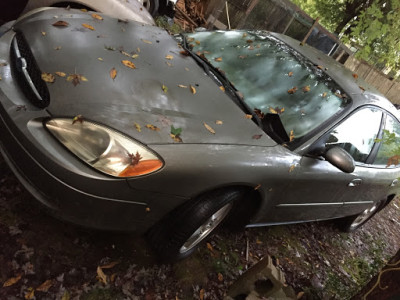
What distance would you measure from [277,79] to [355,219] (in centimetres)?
251

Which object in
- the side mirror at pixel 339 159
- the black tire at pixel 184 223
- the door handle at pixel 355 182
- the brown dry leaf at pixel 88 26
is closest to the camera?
the black tire at pixel 184 223

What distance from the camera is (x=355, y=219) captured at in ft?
14.1

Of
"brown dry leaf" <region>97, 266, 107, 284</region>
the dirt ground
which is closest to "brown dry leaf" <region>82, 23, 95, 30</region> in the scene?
the dirt ground

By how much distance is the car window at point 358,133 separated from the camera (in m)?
2.82

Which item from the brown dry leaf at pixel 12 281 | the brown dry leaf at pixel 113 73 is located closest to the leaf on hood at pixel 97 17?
the brown dry leaf at pixel 113 73

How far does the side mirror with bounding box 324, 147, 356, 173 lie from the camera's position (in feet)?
8.26

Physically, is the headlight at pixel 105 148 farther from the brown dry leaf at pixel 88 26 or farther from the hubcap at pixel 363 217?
the hubcap at pixel 363 217

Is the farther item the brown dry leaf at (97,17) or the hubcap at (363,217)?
the hubcap at (363,217)

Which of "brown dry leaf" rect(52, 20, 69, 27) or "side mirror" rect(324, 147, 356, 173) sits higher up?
"side mirror" rect(324, 147, 356, 173)

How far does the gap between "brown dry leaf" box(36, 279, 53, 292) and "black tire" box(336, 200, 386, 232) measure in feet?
12.2

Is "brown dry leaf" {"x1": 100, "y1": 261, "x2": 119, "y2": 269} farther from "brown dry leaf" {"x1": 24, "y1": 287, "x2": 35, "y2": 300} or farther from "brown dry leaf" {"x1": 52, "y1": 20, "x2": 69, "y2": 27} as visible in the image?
"brown dry leaf" {"x1": 52, "y1": 20, "x2": 69, "y2": 27}

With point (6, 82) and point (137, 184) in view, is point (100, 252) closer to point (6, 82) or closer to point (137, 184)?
point (137, 184)

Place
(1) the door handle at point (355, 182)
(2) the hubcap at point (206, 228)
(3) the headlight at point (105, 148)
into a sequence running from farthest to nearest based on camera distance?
(1) the door handle at point (355, 182)
(2) the hubcap at point (206, 228)
(3) the headlight at point (105, 148)

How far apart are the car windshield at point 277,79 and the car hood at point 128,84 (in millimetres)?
285
